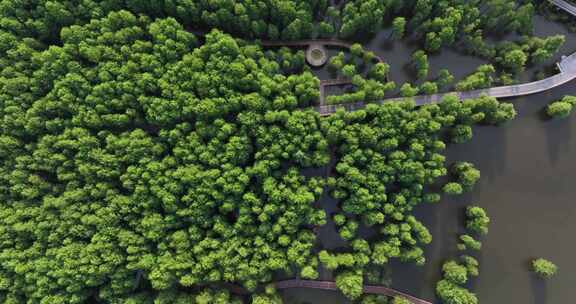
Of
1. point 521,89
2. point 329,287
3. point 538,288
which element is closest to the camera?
point 538,288

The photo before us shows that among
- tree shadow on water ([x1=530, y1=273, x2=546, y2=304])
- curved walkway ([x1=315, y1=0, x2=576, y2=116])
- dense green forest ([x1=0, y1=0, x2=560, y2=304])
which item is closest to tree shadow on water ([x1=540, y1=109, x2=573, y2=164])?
curved walkway ([x1=315, y1=0, x2=576, y2=116])

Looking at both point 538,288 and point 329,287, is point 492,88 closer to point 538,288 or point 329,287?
point 538,288

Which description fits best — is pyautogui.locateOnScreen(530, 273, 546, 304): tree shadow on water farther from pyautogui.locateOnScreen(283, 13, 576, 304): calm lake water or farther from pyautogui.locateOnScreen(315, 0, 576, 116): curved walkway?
pyautogui.locateOnScreen(315, 0, 576, 116): curved walkway

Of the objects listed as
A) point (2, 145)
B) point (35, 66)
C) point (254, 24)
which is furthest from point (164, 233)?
point (254, 24)

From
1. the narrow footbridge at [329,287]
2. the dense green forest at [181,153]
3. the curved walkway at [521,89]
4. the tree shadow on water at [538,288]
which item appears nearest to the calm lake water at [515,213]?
the tree shadow on water at [538,288]

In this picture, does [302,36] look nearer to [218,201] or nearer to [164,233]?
[218,201]

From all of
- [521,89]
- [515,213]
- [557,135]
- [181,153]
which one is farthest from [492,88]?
[181,153]

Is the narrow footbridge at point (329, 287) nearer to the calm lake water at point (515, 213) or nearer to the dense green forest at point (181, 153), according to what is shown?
the calm lake water at point (515, 213)
